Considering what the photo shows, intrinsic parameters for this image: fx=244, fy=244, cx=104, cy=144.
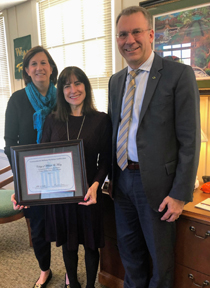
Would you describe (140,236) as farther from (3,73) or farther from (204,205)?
(3,73)

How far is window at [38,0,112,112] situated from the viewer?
2.32 m

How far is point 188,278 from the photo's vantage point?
54.8 inches

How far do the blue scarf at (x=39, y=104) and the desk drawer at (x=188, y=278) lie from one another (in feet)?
3.76

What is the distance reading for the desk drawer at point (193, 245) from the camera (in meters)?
1.28

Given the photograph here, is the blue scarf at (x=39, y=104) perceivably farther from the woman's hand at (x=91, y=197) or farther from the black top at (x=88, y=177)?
the woman's hand at (x=91, y=197)

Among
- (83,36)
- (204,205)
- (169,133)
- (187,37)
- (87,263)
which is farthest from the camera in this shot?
(83,36)

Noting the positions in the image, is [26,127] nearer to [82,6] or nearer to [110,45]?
[110,45]

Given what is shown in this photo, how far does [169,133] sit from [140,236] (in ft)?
2.11

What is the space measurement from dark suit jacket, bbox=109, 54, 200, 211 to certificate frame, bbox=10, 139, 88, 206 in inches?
13.7

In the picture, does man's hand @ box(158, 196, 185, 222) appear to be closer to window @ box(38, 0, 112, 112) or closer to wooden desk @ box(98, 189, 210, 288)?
wooden desk @ box(98, 189, 210, 288)

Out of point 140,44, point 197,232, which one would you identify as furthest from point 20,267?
point 140,44

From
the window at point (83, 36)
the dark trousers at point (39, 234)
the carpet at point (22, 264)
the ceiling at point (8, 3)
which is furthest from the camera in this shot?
the ceiling at point (8, 3)

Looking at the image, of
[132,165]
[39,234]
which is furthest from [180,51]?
[39,234]

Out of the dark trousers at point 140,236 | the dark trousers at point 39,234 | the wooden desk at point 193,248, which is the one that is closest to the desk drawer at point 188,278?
the wooden desk at point 193,248
